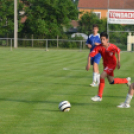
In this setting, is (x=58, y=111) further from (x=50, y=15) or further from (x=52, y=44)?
(x=50, y=15)

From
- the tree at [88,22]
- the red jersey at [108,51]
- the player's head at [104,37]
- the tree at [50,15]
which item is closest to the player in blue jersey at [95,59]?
the red jersey at [108,51]

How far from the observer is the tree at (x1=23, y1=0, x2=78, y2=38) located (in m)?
48.2

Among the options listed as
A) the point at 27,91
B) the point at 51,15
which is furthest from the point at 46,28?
the point at 27,91

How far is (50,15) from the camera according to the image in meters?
49.2

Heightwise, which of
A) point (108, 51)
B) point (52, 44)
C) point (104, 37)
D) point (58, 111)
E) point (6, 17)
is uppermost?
point (6, 17)

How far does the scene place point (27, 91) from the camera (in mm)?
10375

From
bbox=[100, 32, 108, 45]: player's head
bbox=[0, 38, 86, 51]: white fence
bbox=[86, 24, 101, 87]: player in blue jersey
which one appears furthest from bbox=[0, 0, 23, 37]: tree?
bbox=[100, 32, 108, 45]: player's head

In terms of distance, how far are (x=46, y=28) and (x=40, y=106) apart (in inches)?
1581

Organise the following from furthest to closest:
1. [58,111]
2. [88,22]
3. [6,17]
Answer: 1. [88,22]
2. [6,17]
3. [58,111]

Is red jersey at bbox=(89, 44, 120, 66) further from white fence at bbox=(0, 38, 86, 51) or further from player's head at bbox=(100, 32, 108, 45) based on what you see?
white fence at bbox=(0, 38, 86, 51)

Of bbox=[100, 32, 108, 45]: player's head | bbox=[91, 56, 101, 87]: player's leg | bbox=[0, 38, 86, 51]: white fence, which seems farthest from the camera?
bbox=[0, 38, 86, 51]: white fence

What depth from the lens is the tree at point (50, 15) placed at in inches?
1900

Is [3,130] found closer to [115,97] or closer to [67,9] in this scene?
[115,97]

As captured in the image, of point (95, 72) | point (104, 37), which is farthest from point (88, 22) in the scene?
point (104, 37)
